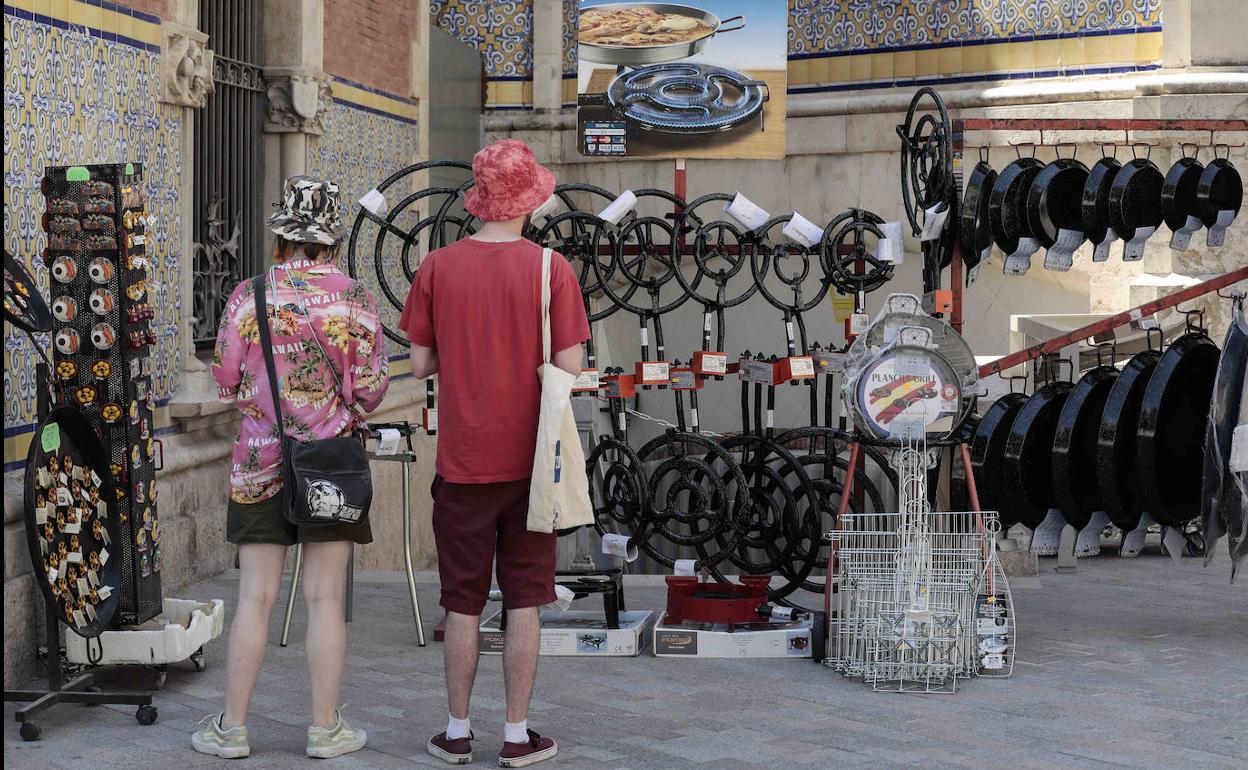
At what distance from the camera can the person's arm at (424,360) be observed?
4488 millimetres

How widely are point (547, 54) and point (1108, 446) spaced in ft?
25.3

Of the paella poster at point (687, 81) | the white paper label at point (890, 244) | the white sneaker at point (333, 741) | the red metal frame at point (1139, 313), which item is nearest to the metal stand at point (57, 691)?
the white sneaker at point (333, 741)

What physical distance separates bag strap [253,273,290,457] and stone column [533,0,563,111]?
8.68 metres

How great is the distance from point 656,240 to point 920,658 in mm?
7334

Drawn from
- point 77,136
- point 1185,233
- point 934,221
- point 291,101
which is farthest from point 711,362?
point 291,101

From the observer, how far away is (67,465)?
16.9 feet

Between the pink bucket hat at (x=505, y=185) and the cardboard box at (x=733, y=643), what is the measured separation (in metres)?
2.04

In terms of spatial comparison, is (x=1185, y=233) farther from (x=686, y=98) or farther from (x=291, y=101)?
(x=686, y=98)

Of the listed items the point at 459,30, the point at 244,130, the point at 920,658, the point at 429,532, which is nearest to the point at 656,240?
the point at 459,30

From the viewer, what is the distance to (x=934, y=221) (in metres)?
6.30

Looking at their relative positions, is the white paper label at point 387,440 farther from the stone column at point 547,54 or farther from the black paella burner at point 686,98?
the stone column at point 547,54

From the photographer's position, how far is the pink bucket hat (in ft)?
14.3

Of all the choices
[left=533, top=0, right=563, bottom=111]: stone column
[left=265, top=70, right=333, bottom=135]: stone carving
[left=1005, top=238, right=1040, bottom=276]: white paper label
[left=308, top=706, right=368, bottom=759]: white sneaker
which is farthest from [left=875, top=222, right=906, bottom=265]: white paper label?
[left=533, top=0, right=563, bottom=111]: stone column

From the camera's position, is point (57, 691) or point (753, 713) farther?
point (753, 713)
